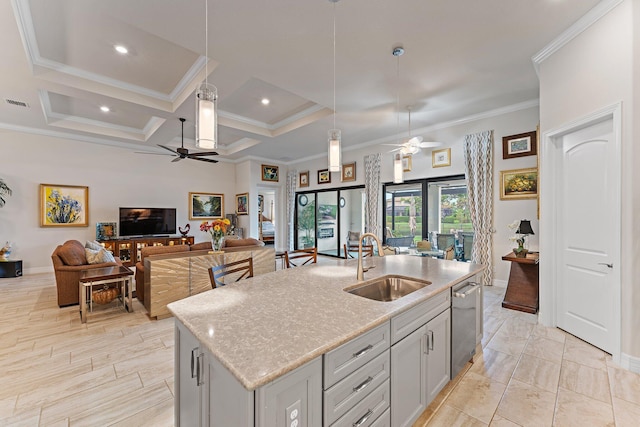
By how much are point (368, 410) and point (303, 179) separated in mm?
7527

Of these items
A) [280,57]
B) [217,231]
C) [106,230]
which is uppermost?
[280,57]

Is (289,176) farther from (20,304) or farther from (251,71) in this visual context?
(20,304)

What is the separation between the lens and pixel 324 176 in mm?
7855

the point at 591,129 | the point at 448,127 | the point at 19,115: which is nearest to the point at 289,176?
the point at 448,127

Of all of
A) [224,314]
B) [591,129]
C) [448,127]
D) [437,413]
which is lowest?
[437,413]

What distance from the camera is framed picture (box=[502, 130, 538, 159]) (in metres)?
4.27

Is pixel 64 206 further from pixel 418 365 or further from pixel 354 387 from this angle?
pixel 418 365

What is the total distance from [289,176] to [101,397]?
24.0ft

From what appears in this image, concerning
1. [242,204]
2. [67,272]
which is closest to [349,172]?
[242,204]

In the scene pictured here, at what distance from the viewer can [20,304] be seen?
3846mm

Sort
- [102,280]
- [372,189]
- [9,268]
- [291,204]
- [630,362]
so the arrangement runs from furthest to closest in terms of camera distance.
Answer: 1. [291,204]
2. [372,189]
3. [9,268]
4. [102,280]
5. [630,362]

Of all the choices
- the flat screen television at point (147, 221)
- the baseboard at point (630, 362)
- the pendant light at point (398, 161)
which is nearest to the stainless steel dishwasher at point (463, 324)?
the baseboard at point (630, 362)

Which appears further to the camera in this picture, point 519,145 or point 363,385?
point 519,145

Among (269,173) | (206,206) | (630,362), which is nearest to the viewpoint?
(630,362)
